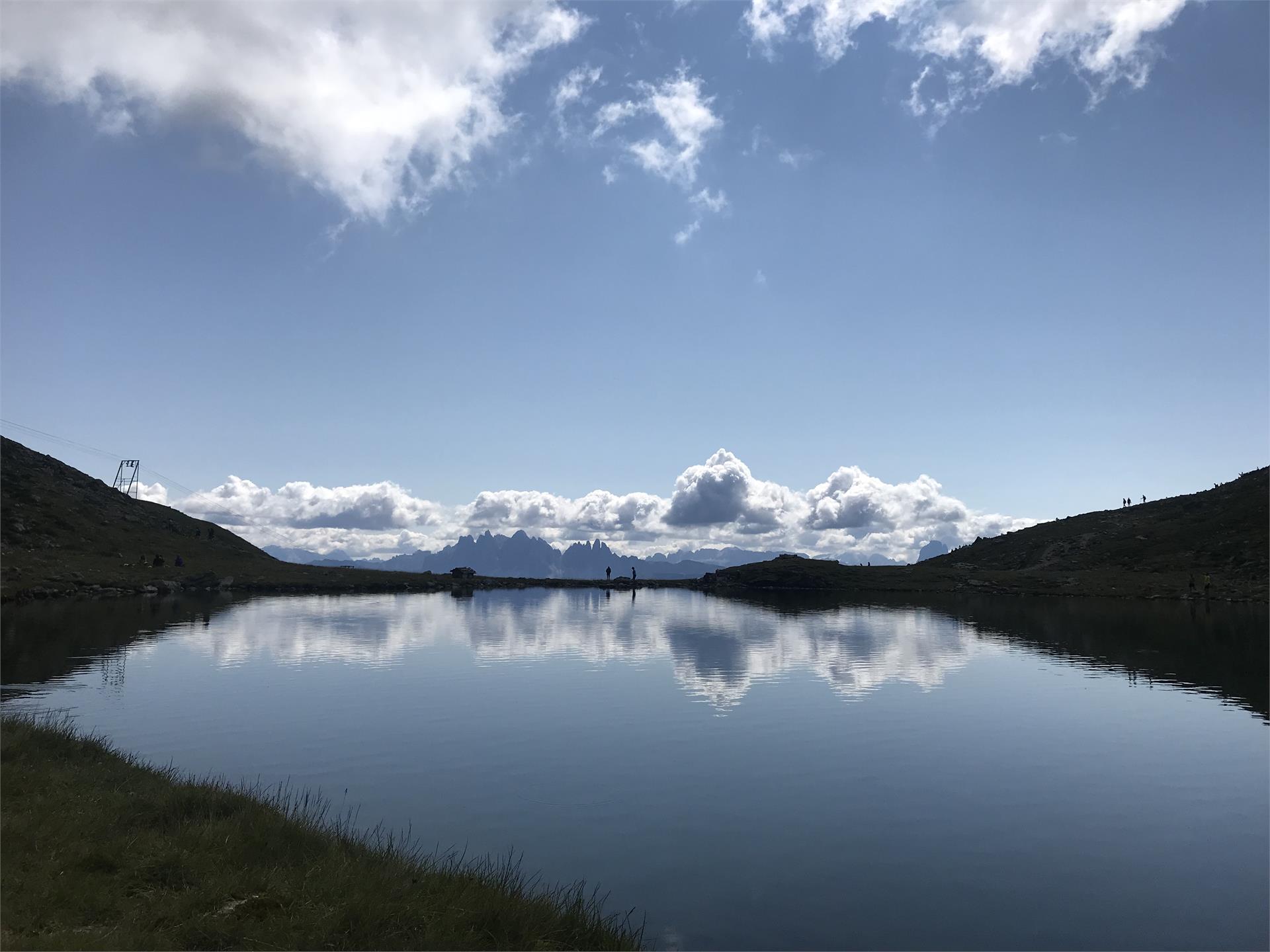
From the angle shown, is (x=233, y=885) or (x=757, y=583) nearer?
(x=233, y=885)

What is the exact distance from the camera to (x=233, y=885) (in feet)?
45.7

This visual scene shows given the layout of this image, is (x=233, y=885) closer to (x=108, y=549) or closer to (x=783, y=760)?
(x=783, y=760)

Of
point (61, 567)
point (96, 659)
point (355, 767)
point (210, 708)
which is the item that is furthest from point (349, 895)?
point (61, 567)

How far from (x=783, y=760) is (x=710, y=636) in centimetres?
4397

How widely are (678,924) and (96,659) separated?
49.9 m

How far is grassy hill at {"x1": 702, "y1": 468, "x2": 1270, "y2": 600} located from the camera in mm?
126500

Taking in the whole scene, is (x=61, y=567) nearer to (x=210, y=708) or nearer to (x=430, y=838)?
(x=210, y=708)

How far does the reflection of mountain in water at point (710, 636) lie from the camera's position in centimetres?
4819

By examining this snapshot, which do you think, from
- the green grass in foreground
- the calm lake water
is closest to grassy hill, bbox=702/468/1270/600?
the calm lake water

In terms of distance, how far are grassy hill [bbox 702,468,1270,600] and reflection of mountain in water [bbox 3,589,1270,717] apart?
30.0 m

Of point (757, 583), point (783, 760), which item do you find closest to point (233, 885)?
point (783, 760)

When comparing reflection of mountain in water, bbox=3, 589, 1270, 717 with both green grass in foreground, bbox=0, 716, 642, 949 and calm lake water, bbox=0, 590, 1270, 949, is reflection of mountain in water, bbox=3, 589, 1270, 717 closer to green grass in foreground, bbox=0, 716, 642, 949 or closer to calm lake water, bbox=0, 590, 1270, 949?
calm lake water, bbox=0, 590, 1270, 949

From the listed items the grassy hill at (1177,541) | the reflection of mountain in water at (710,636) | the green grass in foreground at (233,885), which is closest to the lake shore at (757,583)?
the grassy hill at (1177,541)

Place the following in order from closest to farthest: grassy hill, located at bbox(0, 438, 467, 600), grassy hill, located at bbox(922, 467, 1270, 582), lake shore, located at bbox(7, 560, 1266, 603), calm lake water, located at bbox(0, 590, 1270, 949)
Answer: calm lake water, located at bbox(0, 590, 1270, 949), lake shore, located at bbox(7, 560, 1266, 603), grassy hill, located at bbox(0, 438, 467, 600), grassy hill, located at bbox(922, 467, 1270, 582)
